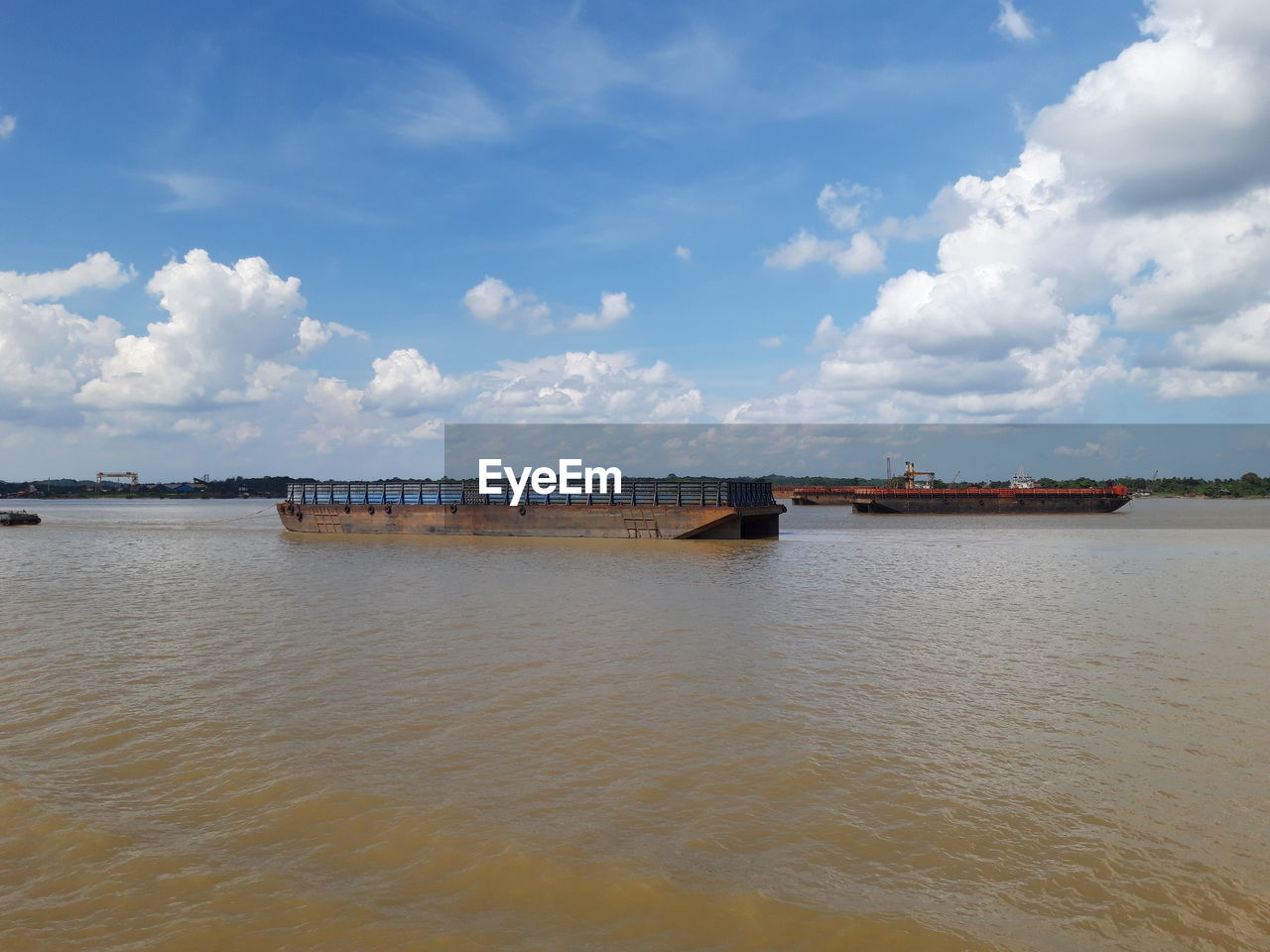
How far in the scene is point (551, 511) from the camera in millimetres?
37344

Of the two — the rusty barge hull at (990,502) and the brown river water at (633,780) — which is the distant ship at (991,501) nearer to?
the rusty barge hull at (990,502)

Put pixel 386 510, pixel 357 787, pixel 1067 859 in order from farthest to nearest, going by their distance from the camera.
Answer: pixel 386 510 < pixel 357 787 < pixel 1067 859

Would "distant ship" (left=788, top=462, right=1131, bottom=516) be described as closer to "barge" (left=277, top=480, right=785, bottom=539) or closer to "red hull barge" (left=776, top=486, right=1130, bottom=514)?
"red hull barge" (left=776, top=486, right=1130, bottom=514)

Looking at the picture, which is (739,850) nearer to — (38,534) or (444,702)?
(444,702)

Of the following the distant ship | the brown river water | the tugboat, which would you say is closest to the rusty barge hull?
the distant ship

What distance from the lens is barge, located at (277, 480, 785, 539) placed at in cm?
3534

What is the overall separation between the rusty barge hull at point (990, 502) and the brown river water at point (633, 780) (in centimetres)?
6608

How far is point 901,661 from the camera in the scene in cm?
1159

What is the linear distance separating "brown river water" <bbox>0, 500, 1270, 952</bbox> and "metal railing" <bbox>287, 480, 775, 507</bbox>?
19717 mm

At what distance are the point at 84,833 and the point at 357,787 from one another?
202cm

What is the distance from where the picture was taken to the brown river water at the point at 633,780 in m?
4.71

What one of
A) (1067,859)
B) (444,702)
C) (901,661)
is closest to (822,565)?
(901,661)

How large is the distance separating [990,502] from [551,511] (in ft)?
191

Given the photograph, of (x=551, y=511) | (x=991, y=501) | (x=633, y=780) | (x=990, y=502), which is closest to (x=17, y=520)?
(x=551, y=511)
